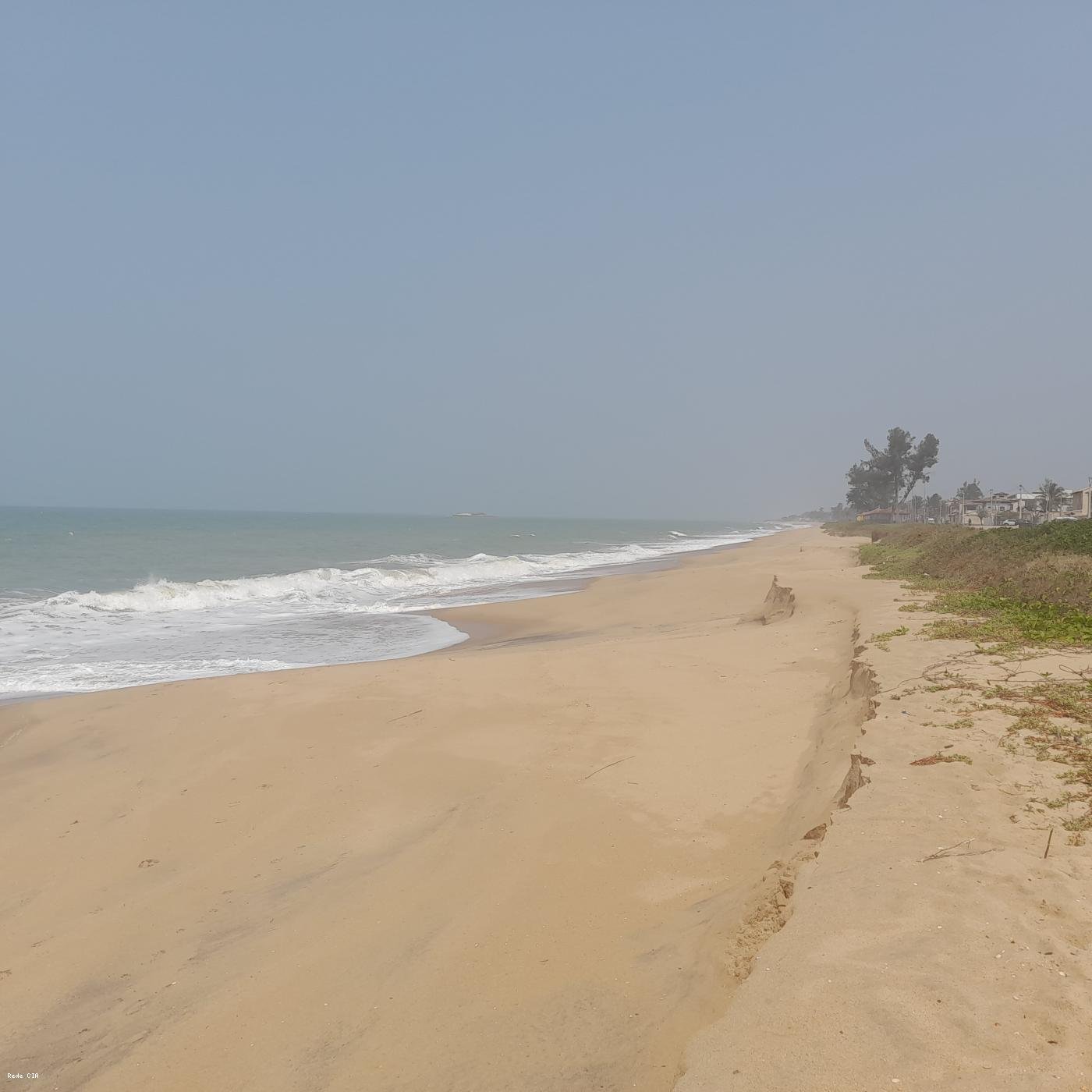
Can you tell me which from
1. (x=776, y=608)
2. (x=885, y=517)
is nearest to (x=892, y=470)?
(x=885, y=517)

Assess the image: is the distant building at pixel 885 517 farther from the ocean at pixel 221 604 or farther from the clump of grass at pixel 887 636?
the clump of grass at pixel 887 636

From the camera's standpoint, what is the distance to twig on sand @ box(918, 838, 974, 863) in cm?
385

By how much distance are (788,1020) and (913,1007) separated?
18.1 inches

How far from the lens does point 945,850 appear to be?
3928mm

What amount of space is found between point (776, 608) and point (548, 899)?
1272 cm

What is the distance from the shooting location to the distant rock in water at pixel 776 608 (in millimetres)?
15023

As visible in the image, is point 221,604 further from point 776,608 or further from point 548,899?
point 548,899

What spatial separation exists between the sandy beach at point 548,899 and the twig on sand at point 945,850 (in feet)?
0.16

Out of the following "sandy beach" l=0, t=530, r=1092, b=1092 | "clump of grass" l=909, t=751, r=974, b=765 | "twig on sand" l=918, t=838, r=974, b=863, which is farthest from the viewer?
"clump of grass" l=909, t=751, r=974, b=765

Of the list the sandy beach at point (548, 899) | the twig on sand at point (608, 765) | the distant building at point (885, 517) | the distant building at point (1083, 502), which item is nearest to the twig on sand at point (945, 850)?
the sandy beach at point (548, 899)

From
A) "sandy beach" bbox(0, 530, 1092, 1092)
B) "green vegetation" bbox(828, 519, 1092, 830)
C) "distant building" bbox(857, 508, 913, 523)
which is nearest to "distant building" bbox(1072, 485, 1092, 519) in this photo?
"distant building" bbox(857, 508, 913, 523)

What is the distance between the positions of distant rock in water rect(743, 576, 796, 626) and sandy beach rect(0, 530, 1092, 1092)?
567 cm

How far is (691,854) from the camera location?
509 cm

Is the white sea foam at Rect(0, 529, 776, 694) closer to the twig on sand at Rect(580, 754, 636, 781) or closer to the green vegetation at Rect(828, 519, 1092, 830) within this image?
the twig on sand at Rect(580, 754, 636, 781)
